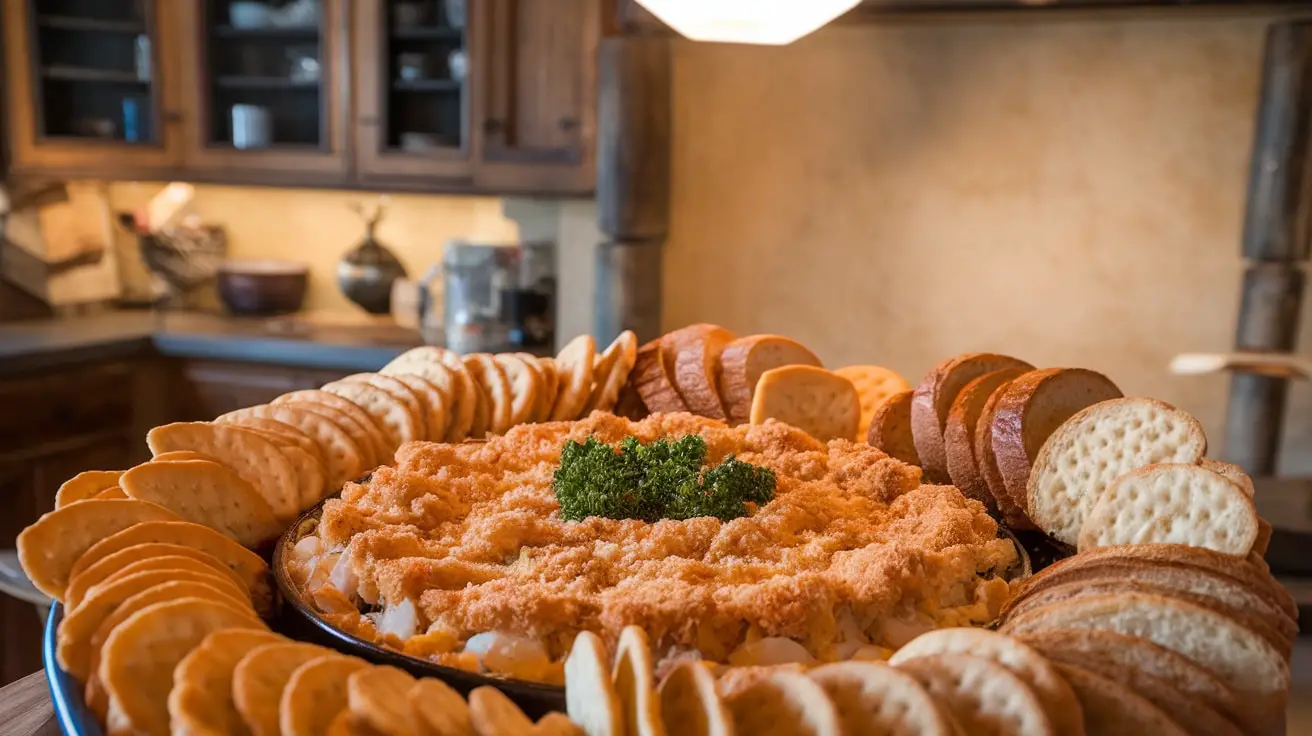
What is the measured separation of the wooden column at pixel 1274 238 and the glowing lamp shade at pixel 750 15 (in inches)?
118

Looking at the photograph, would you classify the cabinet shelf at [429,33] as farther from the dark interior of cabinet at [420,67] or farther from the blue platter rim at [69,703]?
the blue platter rim at [69,703]

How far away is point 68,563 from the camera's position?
4.93 feet

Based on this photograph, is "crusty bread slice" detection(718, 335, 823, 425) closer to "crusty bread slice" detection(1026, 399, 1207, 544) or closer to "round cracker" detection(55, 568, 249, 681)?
"crusty bread slice" detection(1026, 399, 1207, 544)

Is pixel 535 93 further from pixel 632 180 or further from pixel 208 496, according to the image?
pixel 208 496

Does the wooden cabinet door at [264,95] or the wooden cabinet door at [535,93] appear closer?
the wooden cabinet door at [535,93]

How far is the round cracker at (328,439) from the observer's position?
84.1 inches

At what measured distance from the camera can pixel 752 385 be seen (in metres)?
2.67

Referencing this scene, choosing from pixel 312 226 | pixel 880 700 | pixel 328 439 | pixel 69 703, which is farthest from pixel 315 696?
pixel 312 226

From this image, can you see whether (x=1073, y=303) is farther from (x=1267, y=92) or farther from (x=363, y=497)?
(x=363, y=497)

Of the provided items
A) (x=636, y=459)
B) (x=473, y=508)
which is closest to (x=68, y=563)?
(x=473, y=508)

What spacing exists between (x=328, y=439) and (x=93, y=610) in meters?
0.86

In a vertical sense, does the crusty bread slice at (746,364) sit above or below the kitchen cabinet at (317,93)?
below

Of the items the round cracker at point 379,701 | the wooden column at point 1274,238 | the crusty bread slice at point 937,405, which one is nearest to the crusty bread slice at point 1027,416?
the crusty bread slice at point 937,405

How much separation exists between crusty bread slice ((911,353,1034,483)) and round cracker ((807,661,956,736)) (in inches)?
47.7
